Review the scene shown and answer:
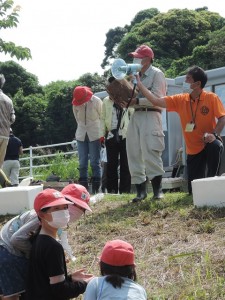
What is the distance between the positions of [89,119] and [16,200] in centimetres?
235

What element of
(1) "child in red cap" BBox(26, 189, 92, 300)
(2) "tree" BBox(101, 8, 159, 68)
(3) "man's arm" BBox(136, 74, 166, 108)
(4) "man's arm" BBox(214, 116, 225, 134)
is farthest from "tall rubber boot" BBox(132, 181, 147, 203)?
(2) "tree" BBox(101, 8, 159, 68)

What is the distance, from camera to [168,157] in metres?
12.2

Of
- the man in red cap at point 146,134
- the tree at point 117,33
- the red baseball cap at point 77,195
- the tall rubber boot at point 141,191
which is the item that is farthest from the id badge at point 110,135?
the tree at point 117,33

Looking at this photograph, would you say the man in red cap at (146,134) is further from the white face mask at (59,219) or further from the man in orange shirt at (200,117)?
the white face mask at (59,219)

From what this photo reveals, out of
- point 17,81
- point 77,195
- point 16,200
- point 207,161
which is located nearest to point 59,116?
point 17,81

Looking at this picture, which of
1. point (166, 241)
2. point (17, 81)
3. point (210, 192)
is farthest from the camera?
point (17, 81)

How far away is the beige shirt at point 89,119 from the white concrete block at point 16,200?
2.01 meters

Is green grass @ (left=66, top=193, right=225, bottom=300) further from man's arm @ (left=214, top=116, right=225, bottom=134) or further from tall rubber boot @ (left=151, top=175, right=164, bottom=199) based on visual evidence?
man's arm @ (left=214, top=116, right=225, bottom=134)

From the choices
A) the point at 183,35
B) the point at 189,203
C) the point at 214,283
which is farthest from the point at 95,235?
the point at 183,35

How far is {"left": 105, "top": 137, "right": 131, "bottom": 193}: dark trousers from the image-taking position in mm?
8680

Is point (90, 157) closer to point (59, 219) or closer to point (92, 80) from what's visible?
point (59, 219)

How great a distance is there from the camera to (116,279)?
134 inches

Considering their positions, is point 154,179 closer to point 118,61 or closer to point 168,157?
point 118,61

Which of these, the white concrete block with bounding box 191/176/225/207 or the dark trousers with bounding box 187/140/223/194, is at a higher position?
the dark trousers with bounding box 187/140/223/194
